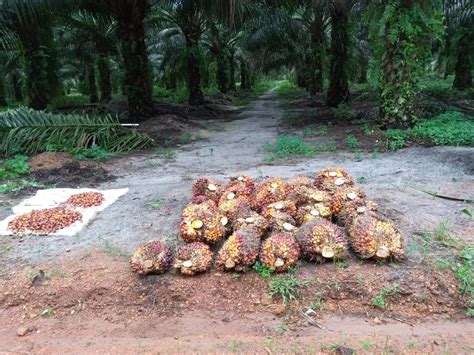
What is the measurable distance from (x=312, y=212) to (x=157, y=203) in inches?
73.3

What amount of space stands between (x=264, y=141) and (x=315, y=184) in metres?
4.76

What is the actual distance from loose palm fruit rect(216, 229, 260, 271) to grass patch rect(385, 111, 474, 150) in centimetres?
472

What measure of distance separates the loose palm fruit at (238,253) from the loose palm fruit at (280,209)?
0.38 m

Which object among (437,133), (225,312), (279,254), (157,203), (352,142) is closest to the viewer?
(225,312)

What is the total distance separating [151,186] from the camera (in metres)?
5.39

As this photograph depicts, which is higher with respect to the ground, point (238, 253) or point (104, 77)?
point (104, 77)

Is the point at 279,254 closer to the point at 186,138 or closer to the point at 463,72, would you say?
the point at 186,138

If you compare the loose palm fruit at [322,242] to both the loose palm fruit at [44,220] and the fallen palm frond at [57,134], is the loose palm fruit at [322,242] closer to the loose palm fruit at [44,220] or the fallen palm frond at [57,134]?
the loose palm fruit at [44,220]

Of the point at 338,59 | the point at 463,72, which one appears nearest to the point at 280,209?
the point at 338,59

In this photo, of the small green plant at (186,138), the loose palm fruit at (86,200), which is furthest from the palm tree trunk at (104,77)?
the loose palm fruit at (86,200)

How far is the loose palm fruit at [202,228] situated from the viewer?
3.33 m

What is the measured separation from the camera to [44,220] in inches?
160

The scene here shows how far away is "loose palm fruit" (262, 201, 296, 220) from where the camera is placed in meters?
3.46

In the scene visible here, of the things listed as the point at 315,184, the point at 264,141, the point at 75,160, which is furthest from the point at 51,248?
the point at 264,141
